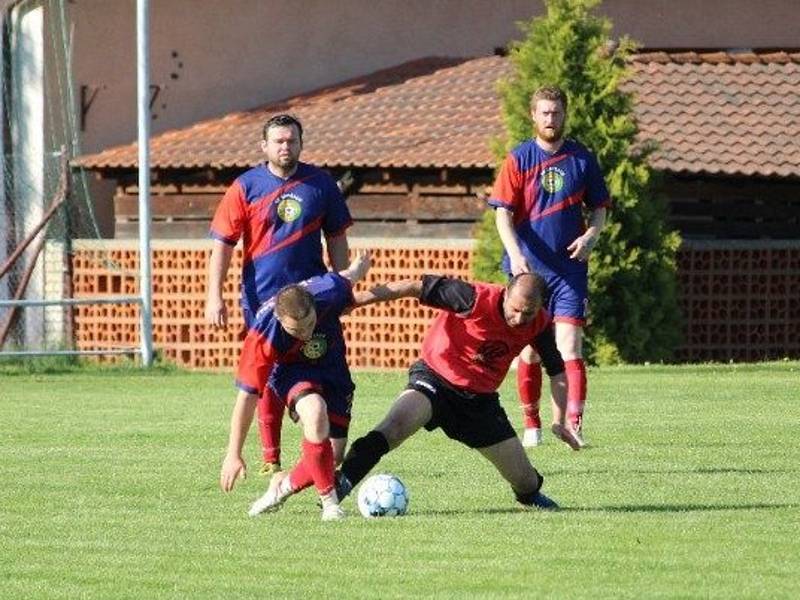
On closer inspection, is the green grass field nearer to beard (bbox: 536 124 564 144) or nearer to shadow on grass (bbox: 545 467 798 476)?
shadow on grass (bbox: 545 467 798 476)

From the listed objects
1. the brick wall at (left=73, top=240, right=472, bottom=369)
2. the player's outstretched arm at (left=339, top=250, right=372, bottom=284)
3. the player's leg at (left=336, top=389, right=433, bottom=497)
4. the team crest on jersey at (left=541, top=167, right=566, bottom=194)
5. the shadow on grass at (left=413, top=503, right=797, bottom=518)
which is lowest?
the brick wall at (left=73, top=240, right=472, bottom=369)

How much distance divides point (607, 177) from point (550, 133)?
40.8 feet

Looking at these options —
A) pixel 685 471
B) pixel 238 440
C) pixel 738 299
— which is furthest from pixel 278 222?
pixel 738 299

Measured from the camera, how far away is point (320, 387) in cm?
1166

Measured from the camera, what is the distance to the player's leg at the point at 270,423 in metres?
12.0

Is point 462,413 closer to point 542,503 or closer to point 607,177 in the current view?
point 542,503

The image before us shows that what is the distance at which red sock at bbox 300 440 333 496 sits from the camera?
11023 mm

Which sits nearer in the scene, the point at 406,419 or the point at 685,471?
the point at 406,419

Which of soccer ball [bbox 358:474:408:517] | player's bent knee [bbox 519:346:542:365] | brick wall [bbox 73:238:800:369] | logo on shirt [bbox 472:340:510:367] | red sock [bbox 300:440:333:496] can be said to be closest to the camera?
red sock [bbox 300:440:333:496]

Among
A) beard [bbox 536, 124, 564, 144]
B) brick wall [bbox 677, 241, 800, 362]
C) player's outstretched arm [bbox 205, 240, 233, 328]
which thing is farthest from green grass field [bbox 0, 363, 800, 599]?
brick wall [bbox 677, 241, 800, 362]

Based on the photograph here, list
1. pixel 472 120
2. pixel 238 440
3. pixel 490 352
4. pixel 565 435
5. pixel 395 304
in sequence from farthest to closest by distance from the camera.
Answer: pixel 472 120 < pixel 395 304 < pixel 565 435 < pixel 490 352 < pixel 238 440

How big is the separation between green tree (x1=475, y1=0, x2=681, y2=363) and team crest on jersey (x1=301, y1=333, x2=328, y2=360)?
15.1m

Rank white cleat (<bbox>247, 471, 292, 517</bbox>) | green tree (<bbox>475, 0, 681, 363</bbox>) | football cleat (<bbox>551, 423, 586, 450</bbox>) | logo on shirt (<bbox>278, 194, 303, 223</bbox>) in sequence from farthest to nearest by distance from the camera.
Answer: green tree (<bbox>475, 0, 681, 363</bbox>) < football cleat (<bbox>551, 423, 586, 450</bbox>) < logo on shirt (<bbox>278, 194, 303, 223</bbox>) < white cleat (<bbox>247, 471, 292, 517</bbox>)

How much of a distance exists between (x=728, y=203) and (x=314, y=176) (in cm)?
1934
